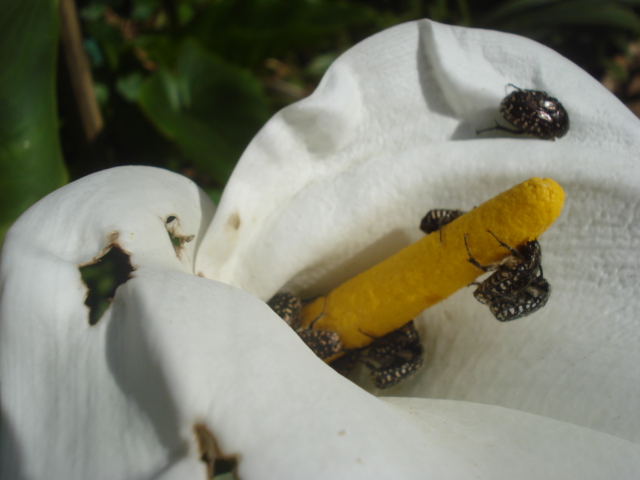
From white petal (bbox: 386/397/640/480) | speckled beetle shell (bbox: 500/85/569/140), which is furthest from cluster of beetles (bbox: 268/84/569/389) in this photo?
white petal (bbox: 386/397/640/480)

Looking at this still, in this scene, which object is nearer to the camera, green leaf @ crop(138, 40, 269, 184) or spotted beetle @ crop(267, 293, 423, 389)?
spotted beetle @ crop(267, 293, 423, 389)

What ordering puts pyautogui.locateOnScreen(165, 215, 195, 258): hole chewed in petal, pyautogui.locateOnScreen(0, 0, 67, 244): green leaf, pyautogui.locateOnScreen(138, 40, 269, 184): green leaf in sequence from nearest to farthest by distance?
pyautogui.locateOnScreen(165, 215, 195, 258): hole chewed in petal
pyautogui.locateOnScreen(0, 0, 67, 244): green leaf
pyautogui.locateOnScreen(138, 40, 269, 184): green leaf

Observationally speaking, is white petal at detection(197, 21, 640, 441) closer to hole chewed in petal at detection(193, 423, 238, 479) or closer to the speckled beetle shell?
the speckled beetle shell

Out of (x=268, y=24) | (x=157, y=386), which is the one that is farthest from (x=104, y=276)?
(x=268, y=24)

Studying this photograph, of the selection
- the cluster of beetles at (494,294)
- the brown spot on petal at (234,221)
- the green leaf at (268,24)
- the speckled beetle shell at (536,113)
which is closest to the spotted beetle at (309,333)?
the cluster of beetles at (494,294)

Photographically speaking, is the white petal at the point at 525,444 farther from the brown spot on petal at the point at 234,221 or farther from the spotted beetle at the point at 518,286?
the brown spot on petal at the point at 234,221

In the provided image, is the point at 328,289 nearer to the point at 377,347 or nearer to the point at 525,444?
the point at 377,347

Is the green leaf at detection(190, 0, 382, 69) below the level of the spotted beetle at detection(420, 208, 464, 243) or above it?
above
